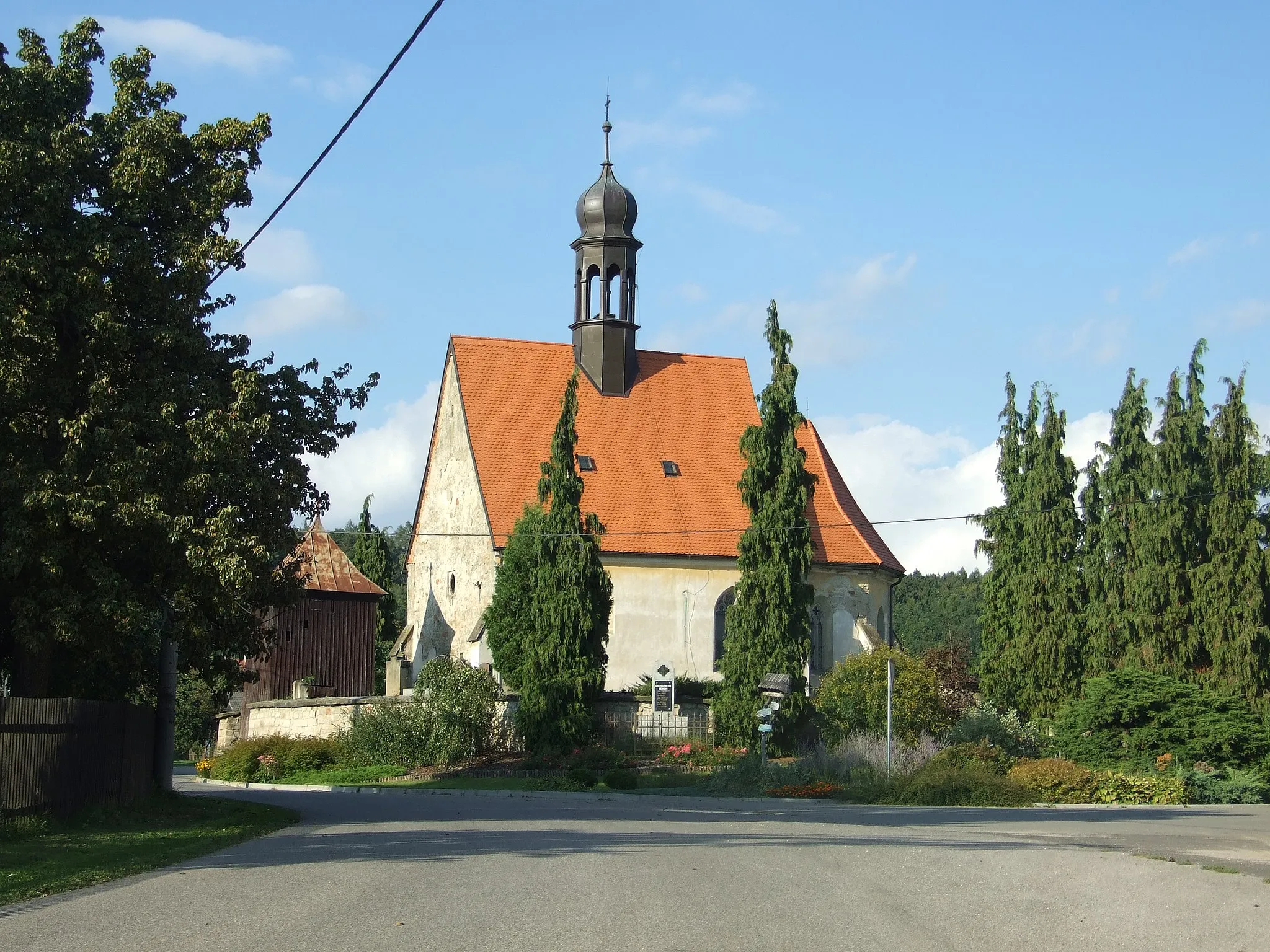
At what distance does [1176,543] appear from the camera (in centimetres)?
3441

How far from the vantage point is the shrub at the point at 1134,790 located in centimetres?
2589

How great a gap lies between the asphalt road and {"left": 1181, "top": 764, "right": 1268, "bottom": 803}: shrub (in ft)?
34.0

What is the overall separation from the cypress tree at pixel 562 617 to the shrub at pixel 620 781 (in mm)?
4781

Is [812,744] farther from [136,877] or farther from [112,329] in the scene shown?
[136,877]

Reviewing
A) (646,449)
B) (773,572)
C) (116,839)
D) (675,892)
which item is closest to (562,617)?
(773,572)

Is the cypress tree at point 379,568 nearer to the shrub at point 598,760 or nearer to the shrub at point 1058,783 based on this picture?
the shrub at point 598,760

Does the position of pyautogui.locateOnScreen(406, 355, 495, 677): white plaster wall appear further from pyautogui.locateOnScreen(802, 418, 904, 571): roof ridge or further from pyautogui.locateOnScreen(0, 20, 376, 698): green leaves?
pyautogui.locateOnScreen(0, 20, 376, 698): green leaves

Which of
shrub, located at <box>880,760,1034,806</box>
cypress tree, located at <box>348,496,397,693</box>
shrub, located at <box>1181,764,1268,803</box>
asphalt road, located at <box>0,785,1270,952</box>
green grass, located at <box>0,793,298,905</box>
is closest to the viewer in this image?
asphalt road, located at <box>0,785,1270,952</box>

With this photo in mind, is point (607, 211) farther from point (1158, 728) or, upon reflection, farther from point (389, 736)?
point (1158, 728)

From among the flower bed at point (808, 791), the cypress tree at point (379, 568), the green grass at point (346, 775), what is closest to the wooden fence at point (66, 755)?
the flower bed at point (808, 791)

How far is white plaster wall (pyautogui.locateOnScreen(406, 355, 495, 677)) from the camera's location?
40.4 meters

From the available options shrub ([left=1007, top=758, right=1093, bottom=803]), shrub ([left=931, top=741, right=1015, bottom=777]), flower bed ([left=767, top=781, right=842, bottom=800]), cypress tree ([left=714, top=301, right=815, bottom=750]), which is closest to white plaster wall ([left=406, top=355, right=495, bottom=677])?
cypress tree ([left=714, top=301, right=815, bottom=750])

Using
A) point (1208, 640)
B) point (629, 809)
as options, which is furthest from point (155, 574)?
point (1208, 640)

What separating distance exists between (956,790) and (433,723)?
45.8 ft
